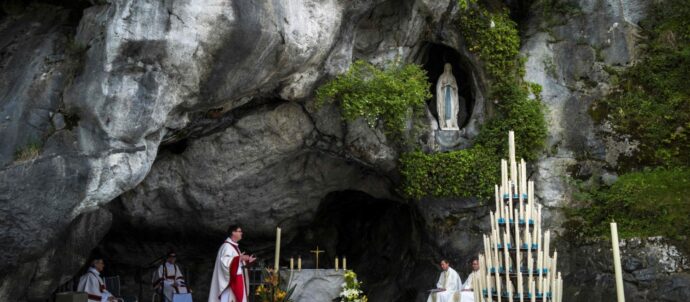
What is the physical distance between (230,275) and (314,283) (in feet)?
6.32

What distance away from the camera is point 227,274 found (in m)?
12.6

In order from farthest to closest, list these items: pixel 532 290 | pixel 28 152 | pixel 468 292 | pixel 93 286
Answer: pixel 93 286 < pixel 468 292 < pixel 28 152 < pixel 532 290

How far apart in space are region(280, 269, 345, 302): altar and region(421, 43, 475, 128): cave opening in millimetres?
3984

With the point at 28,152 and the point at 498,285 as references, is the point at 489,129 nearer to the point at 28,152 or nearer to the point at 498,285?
the point at 498,285

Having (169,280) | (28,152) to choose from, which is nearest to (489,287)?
(28,152)

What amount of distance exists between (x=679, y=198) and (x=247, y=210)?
311 inches

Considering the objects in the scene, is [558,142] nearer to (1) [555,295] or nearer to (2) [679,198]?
(2) [679,198]

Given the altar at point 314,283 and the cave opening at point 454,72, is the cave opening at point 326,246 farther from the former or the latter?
the altar at point 314,283

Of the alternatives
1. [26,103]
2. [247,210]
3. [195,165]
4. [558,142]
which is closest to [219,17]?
[26,103]

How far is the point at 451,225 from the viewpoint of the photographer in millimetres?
15625

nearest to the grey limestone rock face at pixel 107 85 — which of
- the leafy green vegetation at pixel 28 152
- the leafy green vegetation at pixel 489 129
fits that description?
the leafy green vegetation at pixel 28 152

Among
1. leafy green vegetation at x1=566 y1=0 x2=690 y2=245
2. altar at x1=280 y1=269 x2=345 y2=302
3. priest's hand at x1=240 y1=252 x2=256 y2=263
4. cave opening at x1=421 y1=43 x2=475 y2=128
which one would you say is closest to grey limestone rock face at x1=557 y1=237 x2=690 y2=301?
leafy green vegetation at x1=566 y1=0 x2=690 y2=245

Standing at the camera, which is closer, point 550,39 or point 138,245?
point 550,39

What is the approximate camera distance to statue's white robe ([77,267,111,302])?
14680 mm
